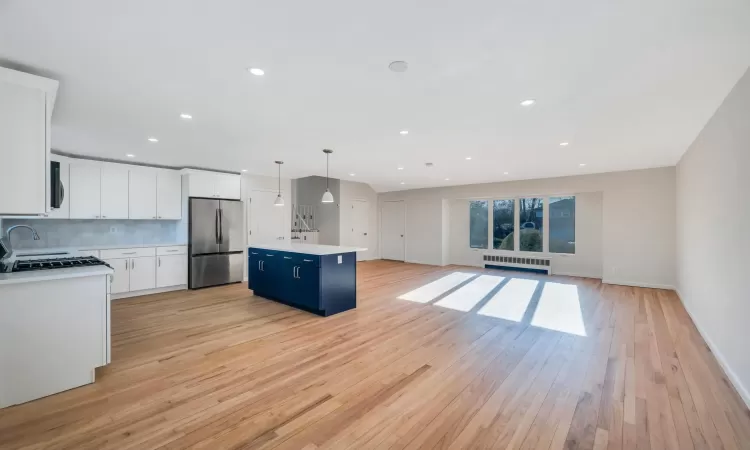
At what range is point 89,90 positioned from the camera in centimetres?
267

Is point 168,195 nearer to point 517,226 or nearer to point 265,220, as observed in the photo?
point 265,220

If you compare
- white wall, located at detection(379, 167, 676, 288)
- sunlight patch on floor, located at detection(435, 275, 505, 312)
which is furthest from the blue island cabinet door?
white wall, located at detection(379, 167, 676, 288)

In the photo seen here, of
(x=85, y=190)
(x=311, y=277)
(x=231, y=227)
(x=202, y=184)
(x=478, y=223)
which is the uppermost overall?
(x=202, y=184)

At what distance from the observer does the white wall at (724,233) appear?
2405 mm

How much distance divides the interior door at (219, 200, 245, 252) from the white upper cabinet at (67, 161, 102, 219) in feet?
6.29

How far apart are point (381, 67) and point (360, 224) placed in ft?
26.2

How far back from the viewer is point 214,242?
6.26m

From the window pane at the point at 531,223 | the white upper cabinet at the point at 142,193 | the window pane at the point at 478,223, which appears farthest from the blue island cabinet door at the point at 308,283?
the window pane at the point at 531,223

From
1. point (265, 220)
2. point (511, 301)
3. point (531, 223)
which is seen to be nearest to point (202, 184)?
point (265, 220)

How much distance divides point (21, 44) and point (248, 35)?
1.53 meters

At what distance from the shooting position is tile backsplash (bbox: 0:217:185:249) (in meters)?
4.90

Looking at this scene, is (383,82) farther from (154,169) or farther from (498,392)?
(154,169)

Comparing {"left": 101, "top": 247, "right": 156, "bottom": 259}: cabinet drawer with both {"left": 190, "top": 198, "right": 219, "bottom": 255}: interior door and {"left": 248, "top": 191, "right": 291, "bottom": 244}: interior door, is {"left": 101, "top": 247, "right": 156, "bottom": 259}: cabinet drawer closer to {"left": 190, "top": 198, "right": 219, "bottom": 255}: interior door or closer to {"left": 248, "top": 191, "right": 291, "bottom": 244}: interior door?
{"left": 190, "top": 198, "right": 219, "bottom": 255}: interior door

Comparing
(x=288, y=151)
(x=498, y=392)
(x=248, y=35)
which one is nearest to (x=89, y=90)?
(x=248, y=35)
